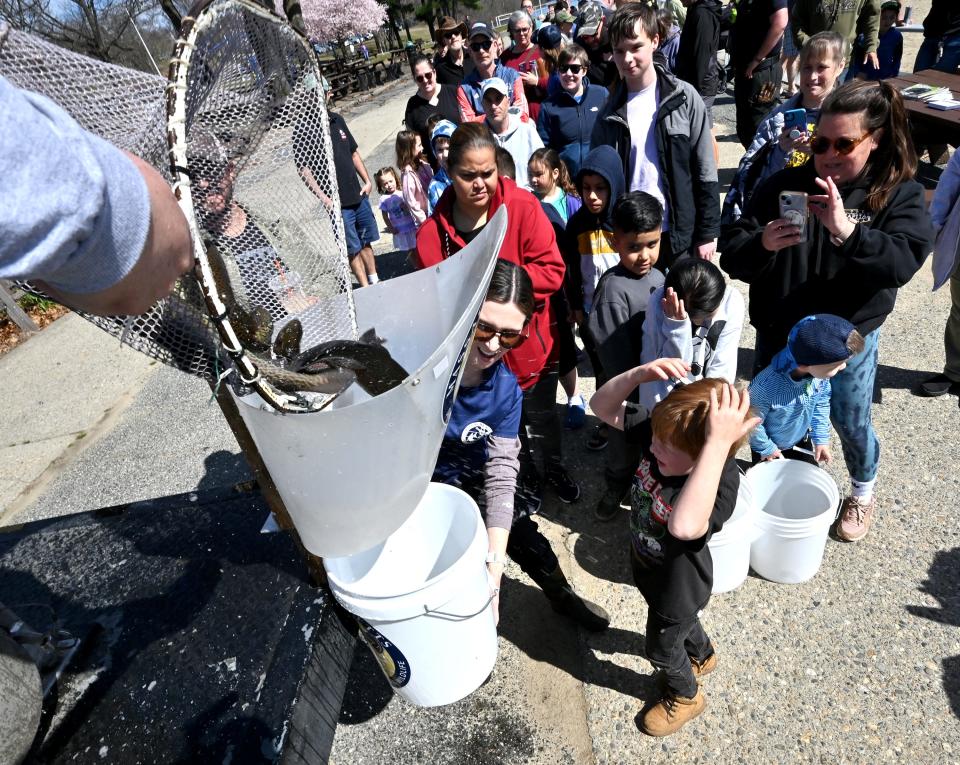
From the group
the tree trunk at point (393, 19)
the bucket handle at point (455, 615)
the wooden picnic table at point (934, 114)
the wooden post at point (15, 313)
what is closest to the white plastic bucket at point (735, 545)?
the bucket handle at point (455, 615)

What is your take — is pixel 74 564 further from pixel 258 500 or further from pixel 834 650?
pixel 834 650

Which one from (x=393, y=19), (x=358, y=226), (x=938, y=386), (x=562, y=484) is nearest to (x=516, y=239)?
(x=562, y=484)

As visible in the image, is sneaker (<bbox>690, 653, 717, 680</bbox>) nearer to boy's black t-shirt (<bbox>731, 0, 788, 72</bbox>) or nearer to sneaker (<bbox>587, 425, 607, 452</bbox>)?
sneaker (<bbox>587, 425, 607, 452</bbox>)

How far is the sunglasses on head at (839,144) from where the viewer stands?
88.9 inches

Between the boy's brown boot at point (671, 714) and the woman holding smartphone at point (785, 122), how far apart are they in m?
2.45

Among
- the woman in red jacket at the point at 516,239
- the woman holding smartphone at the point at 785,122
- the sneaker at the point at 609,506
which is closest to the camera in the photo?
the woman in red jacket at the point at 516,239

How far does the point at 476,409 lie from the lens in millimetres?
2107

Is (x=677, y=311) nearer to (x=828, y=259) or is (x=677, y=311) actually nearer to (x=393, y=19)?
(x=828, y=259)

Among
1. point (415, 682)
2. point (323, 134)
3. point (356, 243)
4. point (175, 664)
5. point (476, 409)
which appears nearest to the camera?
point (323, 134)

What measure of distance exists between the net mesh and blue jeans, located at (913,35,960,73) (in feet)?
24.5

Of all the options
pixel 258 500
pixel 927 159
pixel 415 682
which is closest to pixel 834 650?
pixel 415 682

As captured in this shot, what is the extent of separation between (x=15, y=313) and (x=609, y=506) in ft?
22.5

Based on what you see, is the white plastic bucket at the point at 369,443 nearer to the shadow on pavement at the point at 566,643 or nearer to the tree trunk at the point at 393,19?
the shadow on pavement at the point at 566,643

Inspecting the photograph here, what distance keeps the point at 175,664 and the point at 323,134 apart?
57.6 inches
